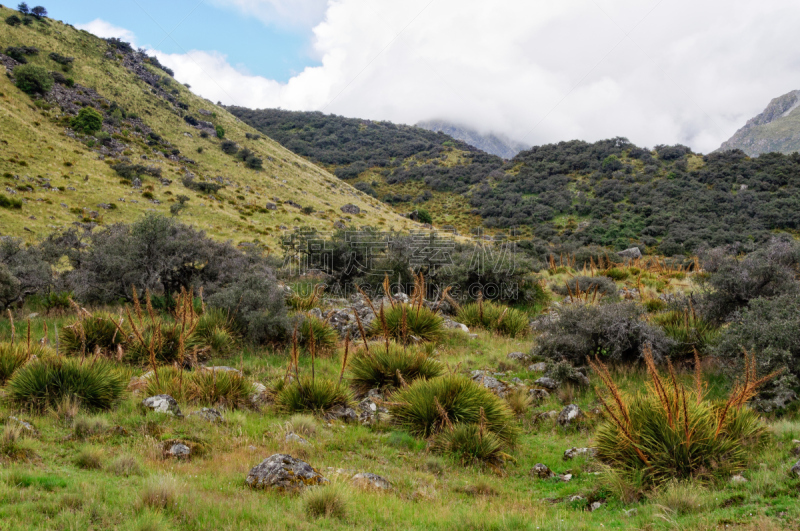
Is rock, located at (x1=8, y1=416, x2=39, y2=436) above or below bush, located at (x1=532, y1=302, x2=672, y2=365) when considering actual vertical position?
below

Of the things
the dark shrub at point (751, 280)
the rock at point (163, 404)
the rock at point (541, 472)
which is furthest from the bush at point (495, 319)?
the rock at point (163, 404)

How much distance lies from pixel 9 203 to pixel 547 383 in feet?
106

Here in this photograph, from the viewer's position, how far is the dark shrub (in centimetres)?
909

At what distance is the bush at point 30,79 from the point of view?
4406 centimetres

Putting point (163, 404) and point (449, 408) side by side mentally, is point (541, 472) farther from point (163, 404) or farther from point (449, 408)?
point (163, 404)

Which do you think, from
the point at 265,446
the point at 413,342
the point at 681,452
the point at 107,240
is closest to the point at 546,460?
the point at 681,452

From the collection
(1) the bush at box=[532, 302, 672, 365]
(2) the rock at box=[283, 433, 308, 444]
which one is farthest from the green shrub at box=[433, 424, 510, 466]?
(1) the bush at box=[532, 302, 672, 365]

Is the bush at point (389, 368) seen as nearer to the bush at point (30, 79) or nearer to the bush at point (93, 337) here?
the bush at point (93, 337)

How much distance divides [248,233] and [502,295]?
86.0 feet

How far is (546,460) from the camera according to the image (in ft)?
18.6

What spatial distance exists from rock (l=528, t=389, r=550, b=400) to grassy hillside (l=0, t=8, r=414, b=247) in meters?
23.2

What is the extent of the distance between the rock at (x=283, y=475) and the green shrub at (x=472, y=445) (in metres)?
2.01

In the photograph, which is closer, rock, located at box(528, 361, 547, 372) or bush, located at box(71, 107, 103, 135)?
rock, located at box(528, 361, 547, 372)

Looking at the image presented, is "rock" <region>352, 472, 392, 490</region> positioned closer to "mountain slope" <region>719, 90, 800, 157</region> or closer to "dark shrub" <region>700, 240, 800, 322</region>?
"dark shrub" <region>700, 240, 800, 322</region>
